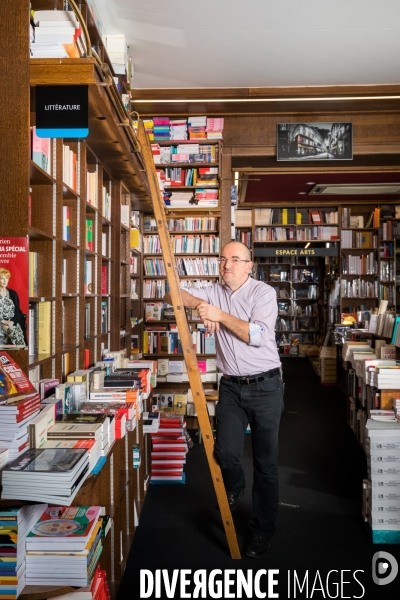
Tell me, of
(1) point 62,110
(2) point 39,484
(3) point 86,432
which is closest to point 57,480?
(2) point 39,484

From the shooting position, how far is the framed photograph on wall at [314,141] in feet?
20.2

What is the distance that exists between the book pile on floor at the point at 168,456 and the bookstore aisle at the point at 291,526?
9 cm

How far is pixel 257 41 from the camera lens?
4.64m

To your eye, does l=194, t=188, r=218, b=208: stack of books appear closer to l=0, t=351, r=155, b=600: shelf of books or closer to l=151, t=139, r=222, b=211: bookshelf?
l=151, t=139, r=222, b=211: bookshelf

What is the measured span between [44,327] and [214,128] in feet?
13.5

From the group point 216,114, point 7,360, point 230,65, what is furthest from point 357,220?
point 7,360

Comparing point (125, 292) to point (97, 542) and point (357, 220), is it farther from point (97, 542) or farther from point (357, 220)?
point (357, 220)

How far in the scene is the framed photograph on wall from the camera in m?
6.17

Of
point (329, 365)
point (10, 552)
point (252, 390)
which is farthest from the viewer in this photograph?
point (329, 365)

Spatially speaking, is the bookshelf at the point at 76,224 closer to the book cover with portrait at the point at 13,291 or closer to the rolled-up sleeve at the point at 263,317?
the book cover with portrait at the point at 13,291

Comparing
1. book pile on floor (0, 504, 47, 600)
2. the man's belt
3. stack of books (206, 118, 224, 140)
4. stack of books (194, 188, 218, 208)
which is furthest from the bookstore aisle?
stack of books (206, 118, 224, 140)

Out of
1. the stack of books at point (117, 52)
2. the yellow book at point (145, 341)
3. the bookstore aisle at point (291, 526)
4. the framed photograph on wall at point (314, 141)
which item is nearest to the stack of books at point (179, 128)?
the framed photograph on wall at point (314, 141)

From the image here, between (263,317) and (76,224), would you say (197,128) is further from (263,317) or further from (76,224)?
(263,317)

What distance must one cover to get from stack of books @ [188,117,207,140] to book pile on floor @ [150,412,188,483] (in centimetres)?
348
